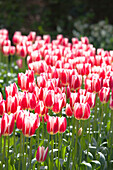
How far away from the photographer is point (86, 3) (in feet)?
39.0

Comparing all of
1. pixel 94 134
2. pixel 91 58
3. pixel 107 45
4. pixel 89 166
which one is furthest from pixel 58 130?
pixel 107 45

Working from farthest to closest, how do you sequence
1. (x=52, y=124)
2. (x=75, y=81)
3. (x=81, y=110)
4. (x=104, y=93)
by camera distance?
1. (x=75, y=81)
2. (x=104, y=93)
3. (x=81, y=110)
4. (x=52, y=124)

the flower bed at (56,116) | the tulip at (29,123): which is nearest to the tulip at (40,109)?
the flower bed at (56,116)

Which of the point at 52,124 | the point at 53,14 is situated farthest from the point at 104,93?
the point at 53,14

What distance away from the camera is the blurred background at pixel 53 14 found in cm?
1120

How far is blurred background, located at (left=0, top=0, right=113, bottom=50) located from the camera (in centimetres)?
1120

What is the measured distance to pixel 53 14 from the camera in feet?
40.0

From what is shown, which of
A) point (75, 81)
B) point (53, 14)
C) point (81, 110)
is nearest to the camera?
point (81, 110)

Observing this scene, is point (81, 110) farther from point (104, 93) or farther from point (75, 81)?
point (75, 81)

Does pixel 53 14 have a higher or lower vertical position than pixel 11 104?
higher

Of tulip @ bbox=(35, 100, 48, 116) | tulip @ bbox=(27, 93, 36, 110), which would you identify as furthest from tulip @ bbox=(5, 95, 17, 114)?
tulip @ bbox=(35, 100, 48, 116)

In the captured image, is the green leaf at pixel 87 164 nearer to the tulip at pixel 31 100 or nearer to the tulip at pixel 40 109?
the tulip at pixel 40 109

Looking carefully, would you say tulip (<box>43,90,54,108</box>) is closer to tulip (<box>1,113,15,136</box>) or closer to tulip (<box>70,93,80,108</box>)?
tulip (<box>70,93,80,108</box>)

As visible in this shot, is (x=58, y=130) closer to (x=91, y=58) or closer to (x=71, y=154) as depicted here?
(x=71, y=154)
